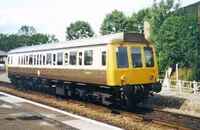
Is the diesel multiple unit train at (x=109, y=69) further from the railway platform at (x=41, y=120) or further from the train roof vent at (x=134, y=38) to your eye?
the railway platform at (x=41, y=120)

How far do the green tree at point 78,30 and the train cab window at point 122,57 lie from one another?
256 feet

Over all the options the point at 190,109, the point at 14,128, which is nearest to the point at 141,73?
the point at 190,109

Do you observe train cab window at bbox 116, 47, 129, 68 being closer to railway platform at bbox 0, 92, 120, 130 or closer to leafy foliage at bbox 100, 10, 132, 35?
railway platform at bbox 0, 92, 120, 130

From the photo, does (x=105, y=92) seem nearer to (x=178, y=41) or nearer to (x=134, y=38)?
(x=134, y=38)

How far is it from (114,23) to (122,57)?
5207 centimetres

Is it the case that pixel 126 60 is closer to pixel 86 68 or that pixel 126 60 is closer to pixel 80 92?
pixel 86 68

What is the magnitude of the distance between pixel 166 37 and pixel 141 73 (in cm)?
2788

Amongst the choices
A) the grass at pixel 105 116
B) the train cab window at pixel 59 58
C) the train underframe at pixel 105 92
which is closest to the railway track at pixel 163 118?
the grass at pixel 105 116

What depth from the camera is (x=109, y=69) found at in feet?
44.7

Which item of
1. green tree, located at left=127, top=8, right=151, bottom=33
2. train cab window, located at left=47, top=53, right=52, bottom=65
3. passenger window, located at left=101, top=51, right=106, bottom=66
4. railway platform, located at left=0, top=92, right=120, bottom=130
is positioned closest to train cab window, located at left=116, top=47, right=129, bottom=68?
passenger window, located at left=101, top=51, right=106, bottom=66

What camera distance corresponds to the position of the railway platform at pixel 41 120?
10.4m

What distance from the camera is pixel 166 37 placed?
41031mm

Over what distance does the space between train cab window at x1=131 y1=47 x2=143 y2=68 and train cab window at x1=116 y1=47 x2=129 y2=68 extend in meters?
0.40

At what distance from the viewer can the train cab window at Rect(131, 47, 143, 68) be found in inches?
561
